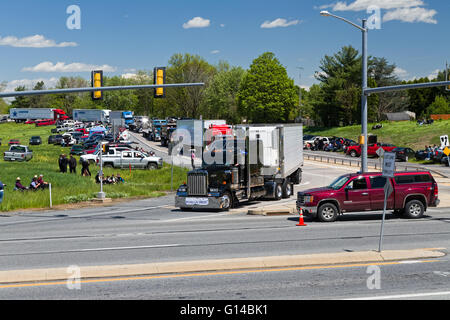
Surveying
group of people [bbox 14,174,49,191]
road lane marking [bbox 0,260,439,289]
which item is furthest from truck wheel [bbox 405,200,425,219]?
group of people [bbox 14,174,49,191]

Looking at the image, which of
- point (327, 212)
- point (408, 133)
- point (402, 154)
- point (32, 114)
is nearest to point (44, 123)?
point (32, 114)

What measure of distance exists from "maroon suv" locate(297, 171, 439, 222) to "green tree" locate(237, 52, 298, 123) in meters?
70.7

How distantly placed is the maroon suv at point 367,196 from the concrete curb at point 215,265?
7338mm

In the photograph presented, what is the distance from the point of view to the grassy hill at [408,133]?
74.1 meters

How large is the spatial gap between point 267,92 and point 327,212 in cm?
7264

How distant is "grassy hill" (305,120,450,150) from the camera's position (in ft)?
243

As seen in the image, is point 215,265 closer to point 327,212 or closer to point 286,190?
point 327,212

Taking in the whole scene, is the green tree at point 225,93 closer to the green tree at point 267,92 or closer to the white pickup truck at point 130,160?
the green tree at point 267,92

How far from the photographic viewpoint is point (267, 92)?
9306 centimetres

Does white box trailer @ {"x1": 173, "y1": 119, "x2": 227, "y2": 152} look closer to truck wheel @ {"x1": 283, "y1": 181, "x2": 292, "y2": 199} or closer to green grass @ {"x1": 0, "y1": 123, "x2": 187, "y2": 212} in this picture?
green grass @ {"x1": 0, "y1": 123, "x2": 187, "y2": 212}

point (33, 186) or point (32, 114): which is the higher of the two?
point (32, 114)

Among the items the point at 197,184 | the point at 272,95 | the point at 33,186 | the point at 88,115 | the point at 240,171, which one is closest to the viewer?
the point at 197,184

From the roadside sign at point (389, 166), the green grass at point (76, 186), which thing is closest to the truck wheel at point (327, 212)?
the roadside sign at point (389, 166)
